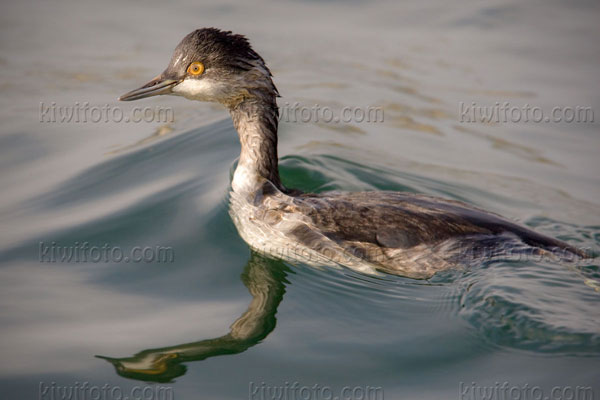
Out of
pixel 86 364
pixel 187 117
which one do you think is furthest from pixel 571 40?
pixel 86 364

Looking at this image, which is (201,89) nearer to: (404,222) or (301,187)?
(301,187)

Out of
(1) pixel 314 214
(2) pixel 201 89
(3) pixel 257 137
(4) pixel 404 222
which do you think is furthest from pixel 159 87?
(4) pixel 404 222

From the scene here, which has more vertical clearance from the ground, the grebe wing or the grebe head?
the grebe head

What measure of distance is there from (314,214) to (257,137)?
1.03 metres

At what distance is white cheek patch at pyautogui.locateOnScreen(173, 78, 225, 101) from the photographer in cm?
638

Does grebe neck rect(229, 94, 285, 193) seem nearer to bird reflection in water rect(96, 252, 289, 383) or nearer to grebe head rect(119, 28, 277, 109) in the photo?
grebe head rect(119, 28, 277, 109)

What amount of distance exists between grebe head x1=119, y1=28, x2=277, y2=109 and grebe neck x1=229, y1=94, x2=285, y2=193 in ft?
0.29

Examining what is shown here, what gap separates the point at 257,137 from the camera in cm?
659

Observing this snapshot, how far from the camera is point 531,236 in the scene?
587 centimetres

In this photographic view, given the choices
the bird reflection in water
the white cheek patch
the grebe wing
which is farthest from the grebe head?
the bird reflection in water

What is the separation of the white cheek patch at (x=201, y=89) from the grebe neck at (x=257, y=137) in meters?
0.25

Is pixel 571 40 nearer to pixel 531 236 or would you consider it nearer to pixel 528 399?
pixel 531 236

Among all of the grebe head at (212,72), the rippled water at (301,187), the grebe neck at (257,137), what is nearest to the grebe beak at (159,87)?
the grebe head at (212,72)

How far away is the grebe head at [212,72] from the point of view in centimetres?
632
